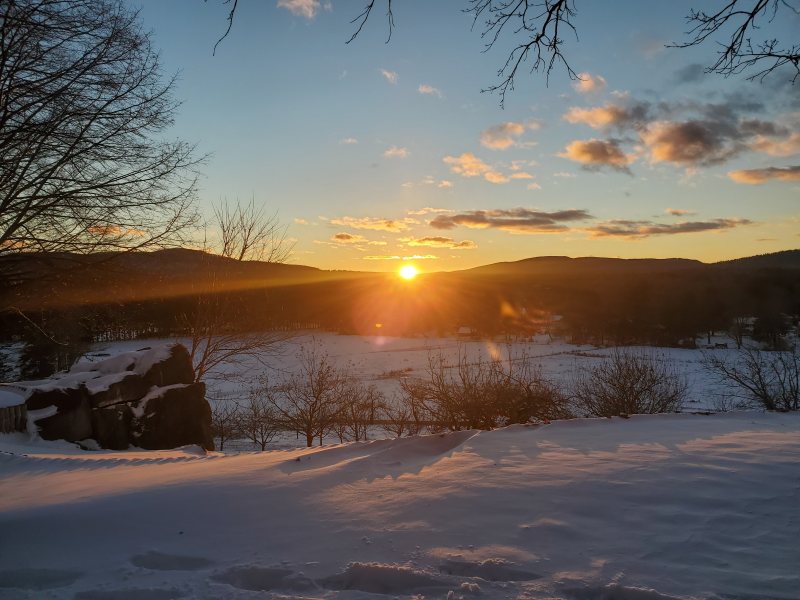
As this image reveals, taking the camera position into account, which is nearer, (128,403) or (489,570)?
(489,570)

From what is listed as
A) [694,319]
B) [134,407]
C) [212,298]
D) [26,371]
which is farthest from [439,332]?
[134,407]

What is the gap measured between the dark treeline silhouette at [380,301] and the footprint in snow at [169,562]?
5.82 m

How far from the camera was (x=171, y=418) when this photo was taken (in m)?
11.4

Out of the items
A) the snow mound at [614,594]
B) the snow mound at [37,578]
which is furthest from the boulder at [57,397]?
the snow mound at [614,594]

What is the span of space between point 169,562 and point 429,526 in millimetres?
1476

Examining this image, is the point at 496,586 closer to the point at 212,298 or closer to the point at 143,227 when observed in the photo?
the point at 143,227

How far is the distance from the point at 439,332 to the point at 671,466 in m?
60.8

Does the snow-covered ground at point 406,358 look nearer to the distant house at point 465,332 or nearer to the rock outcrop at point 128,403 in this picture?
the distant house at point 465,332

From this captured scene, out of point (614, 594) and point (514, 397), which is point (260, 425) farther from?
point (614, 594)

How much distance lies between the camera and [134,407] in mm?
11039

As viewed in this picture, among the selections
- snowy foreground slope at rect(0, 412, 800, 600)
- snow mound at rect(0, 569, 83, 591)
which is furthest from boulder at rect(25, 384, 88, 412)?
snow mound at rect(0, 569, 83, 591)

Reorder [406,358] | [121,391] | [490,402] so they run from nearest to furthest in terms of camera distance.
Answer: [121,391] < [490,402] < [406,358]

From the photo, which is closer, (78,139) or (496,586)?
(496,586)

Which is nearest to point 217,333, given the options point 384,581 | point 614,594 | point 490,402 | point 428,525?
point 490,402
